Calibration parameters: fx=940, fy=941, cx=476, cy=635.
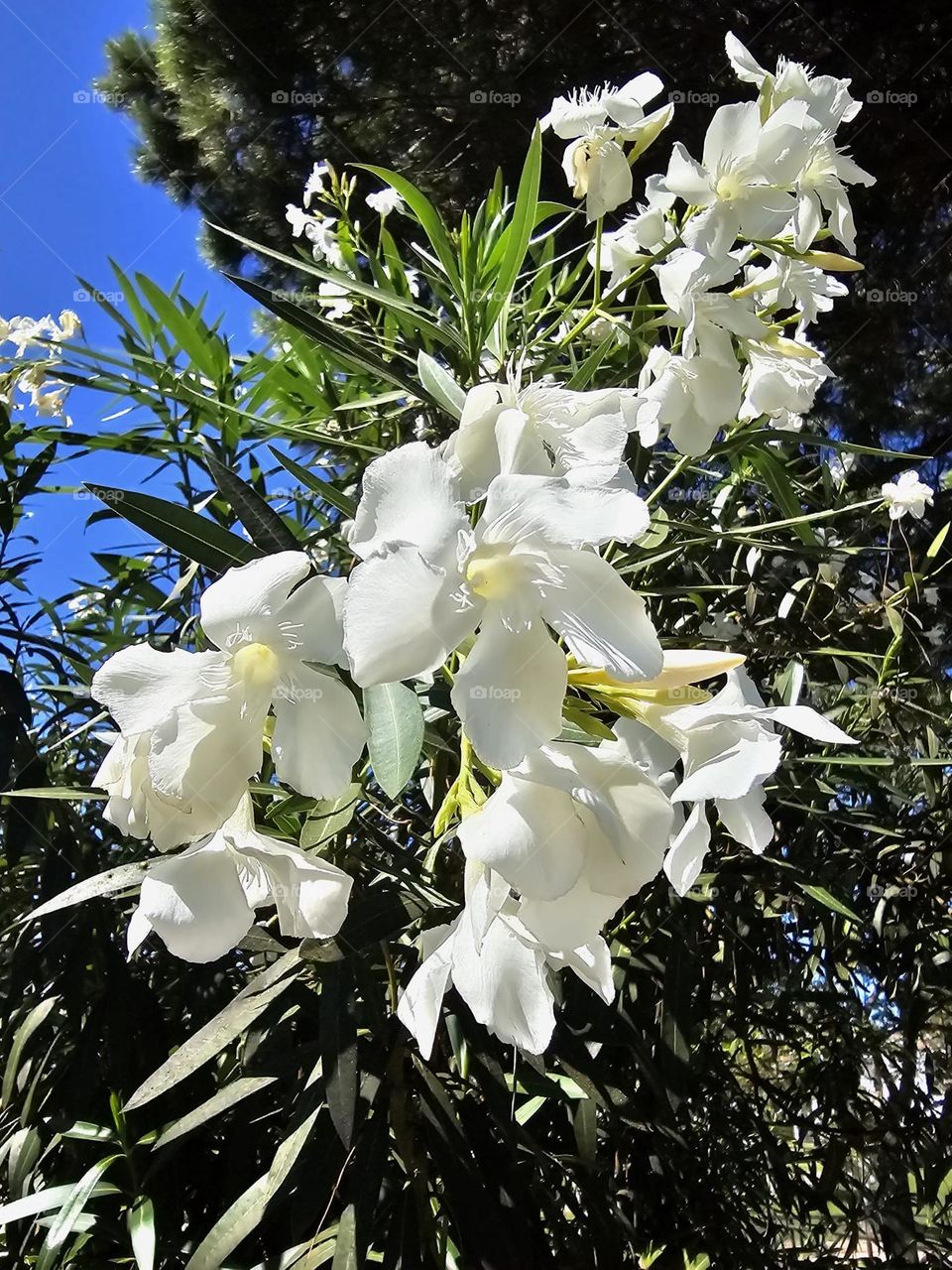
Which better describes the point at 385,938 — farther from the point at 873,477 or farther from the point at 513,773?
the point at 873,477

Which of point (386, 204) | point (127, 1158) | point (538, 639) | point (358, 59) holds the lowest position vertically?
point (127, 1158)

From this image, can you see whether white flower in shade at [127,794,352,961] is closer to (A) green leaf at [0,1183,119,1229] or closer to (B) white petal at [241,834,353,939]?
(B) white petal at [241,834,353,939]

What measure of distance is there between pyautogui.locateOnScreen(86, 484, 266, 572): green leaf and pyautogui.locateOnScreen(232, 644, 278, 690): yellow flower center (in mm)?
133

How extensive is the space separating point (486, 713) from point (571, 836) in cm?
7

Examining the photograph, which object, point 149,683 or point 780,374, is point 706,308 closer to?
point 780,374

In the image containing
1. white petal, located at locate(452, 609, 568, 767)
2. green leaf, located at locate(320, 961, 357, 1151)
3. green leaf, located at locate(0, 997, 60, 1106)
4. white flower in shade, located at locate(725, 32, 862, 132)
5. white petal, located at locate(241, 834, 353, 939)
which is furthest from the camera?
green leaf, located at locate(0, 997, 60, 1106)


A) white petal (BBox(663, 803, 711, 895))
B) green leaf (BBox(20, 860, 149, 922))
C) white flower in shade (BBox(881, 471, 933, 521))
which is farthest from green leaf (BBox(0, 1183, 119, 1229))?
white flower in shade (BBox(881, 471, 933, 521))

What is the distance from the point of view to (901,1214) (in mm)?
1379

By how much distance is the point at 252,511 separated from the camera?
0.59m

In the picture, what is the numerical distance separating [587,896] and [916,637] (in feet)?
4.18

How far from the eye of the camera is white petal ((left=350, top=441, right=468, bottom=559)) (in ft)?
1.34

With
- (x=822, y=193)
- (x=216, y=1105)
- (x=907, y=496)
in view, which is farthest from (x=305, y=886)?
(x=907, y=496)

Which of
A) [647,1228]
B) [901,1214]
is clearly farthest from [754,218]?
[901,1214]

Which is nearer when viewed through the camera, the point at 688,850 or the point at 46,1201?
the point at 688,850
